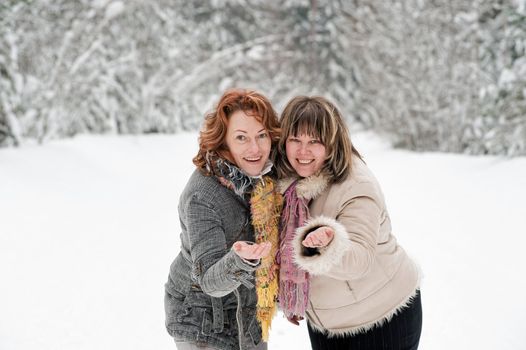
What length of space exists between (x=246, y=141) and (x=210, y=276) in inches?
21.8

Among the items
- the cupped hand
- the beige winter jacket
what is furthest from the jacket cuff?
the cupped hand

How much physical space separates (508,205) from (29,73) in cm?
901

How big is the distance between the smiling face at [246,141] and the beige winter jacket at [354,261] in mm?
175

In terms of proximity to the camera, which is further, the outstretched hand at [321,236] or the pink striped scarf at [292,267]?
the pink striped scarf at [292,267]

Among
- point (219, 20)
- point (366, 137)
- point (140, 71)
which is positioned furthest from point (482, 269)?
point (219, 20)

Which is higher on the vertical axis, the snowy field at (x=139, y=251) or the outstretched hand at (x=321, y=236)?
the outstretched hand at (x=321, y=236)

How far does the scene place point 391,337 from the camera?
82.8 inches

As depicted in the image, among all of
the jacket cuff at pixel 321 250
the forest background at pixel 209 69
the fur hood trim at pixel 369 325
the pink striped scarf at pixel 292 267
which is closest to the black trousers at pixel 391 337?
the fur hood trim at pixel 369 325

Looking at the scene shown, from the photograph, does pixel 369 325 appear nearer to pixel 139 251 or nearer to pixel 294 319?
pixel 294 319

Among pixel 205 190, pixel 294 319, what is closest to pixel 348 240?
pixel 205 190

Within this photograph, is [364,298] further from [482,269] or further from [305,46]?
[305,46]

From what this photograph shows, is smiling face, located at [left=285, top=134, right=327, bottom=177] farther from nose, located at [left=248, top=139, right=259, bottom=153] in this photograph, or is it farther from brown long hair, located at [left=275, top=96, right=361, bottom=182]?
nose, located at [left=248, top=139, right=259, bottom=153]

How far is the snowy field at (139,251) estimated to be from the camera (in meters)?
4.05

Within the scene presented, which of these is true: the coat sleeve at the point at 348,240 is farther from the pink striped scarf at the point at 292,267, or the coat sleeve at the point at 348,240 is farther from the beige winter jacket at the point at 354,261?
the pink striped scarf at the point at 292,267
